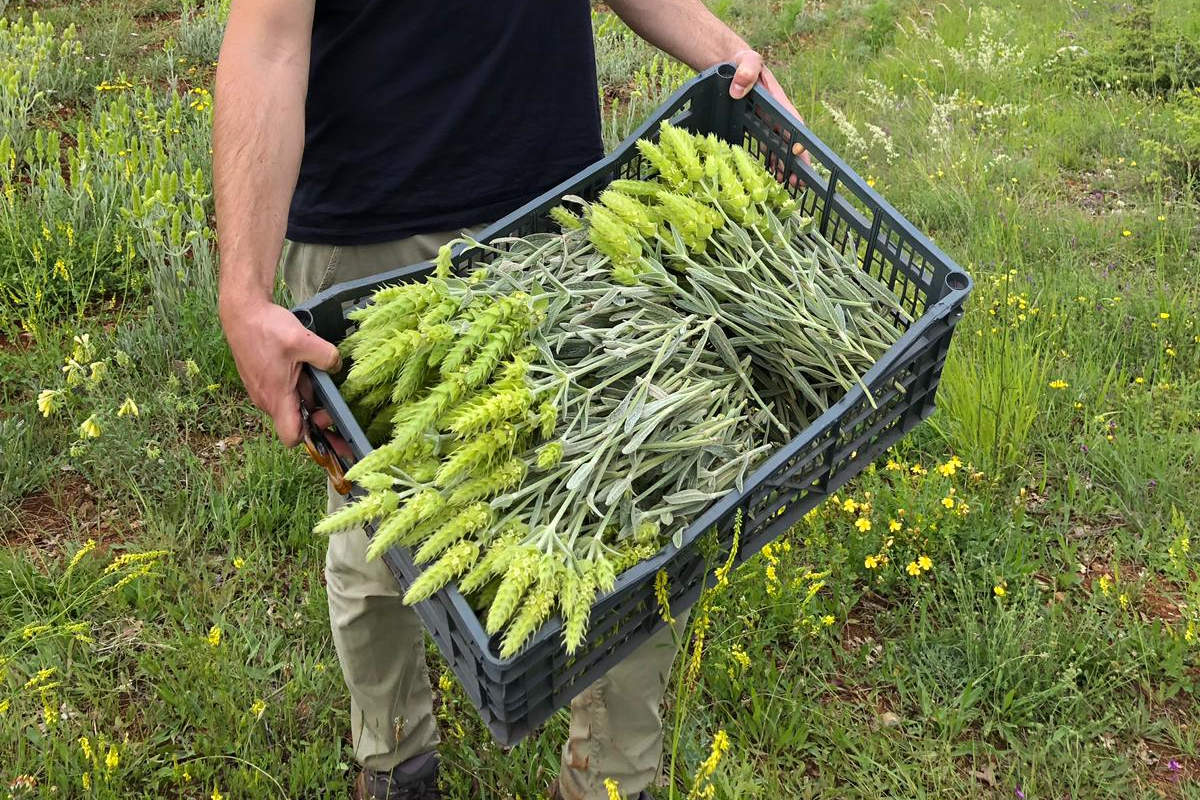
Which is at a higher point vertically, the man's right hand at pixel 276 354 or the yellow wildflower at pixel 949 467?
the man's right hand at pixel 276 354

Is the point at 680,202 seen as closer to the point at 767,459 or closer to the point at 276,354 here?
the point at 767,459

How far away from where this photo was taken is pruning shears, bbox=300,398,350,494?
1662 mm

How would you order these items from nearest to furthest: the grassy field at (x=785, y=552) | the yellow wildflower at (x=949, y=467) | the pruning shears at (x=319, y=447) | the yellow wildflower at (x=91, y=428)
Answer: the pruning shears at (x=319, y=447) < the grassy field at (x=785, y=552) < the yellow wildflower at (x=91, y=428) < the yellow wildflower at (x=949, y=467)

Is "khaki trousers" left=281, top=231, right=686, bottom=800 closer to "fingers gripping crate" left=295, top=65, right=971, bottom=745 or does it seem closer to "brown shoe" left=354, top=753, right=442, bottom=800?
"brown shoe" left=354, top=753, right=442, bottom=800

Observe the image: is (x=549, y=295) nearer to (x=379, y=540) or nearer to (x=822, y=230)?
(x=379, y=540)

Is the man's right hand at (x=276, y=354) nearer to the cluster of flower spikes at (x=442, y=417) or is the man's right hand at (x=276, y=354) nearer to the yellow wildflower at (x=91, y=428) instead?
the cluster of flower spikes at (x=442, y=417)

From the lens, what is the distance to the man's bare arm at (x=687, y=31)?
239 cm

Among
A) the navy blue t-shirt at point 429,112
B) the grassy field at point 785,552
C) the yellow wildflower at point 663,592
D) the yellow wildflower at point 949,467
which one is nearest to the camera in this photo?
the yellow wildflower at point 663,592

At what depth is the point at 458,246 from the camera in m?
1.94

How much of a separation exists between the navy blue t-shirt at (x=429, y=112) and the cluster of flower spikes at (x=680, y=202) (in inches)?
12.7

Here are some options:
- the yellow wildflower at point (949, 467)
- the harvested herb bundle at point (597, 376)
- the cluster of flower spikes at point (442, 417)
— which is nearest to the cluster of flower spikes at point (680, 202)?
the harvested herb bundle at point (597, 376)

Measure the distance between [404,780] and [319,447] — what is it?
3.67ft

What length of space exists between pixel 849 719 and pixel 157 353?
283 centimetres

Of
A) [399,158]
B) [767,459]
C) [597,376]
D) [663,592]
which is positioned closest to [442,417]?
[597,376]
